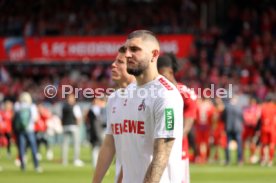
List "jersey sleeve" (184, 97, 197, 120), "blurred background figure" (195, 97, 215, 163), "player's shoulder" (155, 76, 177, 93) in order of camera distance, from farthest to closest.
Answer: "blurred background figure" (195, 97, 215, 163) < "jersey sleeve" (184, 97, 197, 120) < "player's shoulder" (155, 76, 177, 93)

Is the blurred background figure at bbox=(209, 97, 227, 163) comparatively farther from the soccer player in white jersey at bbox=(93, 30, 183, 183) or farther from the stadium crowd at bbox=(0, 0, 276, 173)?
the soccer player in white jersey at bbox=(93, 30, 183, 183)

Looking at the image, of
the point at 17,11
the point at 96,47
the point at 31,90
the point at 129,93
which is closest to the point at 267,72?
the point at 96,47

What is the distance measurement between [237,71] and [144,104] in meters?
36.2

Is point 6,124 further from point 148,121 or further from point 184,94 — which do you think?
point 148,121

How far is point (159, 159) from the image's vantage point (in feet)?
24.4

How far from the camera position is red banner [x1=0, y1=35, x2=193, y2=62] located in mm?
44844

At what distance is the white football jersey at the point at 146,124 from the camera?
24.6ft

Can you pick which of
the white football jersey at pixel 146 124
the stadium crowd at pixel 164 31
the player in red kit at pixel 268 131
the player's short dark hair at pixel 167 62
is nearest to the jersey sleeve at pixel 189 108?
the player's short dark hair at pixel 167 62

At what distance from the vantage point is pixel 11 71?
4909 centimetres

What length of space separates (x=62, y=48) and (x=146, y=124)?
125 feet

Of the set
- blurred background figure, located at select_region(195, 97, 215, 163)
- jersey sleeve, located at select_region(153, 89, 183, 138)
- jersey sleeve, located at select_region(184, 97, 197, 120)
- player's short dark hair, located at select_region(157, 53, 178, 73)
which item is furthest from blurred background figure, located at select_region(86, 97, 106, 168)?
jersey sleeve, located at select_region(153, 89, 183, 138)

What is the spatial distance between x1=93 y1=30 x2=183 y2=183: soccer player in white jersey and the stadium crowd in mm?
29003

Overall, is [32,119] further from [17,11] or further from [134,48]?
[17,11]

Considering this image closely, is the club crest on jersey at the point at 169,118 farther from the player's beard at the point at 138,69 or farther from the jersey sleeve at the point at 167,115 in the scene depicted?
the player's beard at the point at 138,69
